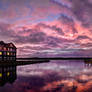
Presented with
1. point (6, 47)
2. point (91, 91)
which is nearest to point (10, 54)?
point (6, 47)

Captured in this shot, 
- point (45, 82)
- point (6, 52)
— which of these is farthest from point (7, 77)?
point (6, 52)

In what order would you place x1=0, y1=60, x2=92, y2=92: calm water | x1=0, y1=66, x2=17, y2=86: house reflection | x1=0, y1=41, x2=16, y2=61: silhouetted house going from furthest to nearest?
1. x1=0, y1=41, x2=16, y2=61: silhouetted house
2. x1=0, y1=66, x2=17, y2=86: house reflection
3. x1=0, y1=60, x2=92, y2=92: calm water

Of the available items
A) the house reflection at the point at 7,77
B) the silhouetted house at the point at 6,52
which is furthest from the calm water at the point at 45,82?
the silhouetted house at the point at 6,52

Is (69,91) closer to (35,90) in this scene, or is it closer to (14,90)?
(35,90)

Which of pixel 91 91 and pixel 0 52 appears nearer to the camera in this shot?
pixel 91 91

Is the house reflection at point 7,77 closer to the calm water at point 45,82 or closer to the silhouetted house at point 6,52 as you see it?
the calm water at point 45,82

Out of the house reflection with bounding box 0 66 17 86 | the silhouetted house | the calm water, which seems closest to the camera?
the calm water

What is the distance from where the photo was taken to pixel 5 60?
264 feet

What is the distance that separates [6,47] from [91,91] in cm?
7116

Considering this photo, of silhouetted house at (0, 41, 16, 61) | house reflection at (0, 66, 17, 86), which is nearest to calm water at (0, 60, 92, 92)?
house reflection at (0, 66, 17, 86)

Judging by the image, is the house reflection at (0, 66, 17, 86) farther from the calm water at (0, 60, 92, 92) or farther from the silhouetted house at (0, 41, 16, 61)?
the silhouetted house at (0, 41, 16, 61)

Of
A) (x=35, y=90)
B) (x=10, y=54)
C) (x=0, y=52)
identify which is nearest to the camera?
(x=35, y=90)

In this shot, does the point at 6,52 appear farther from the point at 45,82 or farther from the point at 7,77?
the point at 45,82

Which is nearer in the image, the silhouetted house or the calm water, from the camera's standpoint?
the calm water
